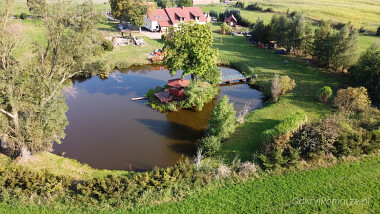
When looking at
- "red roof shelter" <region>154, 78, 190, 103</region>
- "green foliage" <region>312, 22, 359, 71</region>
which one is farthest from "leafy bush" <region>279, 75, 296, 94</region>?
"red roof shelter" <region>154, 78, 190, 103</region>

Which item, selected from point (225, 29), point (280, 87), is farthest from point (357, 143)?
point (225, 29)

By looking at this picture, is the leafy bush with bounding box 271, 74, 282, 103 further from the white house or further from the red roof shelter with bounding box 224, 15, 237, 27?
the red roof shelter with bounding box 224, 15, 237, 27

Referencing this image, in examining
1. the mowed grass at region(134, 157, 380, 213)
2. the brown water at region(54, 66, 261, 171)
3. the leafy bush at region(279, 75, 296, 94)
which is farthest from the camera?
the leafy bush at region(279, 75, 296, 94)

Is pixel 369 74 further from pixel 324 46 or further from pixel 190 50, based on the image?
pixel 190 50

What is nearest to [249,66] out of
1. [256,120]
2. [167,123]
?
[256,120]

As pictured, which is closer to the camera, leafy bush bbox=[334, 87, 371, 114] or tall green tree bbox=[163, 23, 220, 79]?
leafy bush bbox=[334, 87, 371, 114]
